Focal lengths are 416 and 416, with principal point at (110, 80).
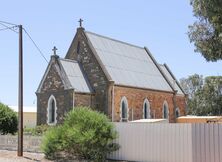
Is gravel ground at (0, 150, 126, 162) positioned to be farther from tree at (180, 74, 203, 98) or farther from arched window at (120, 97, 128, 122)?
tree at (180, 74, 203, 98)

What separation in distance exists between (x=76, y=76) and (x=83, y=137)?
65.1 feet

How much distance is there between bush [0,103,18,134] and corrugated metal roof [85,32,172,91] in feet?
35.0

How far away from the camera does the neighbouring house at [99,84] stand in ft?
132

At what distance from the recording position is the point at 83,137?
2173cm

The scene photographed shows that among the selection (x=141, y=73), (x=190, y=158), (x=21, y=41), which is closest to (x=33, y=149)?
(x=21, y=41)

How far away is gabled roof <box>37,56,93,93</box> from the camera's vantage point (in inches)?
1558

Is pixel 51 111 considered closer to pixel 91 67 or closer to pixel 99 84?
pixel 99 84

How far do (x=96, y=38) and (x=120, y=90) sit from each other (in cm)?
742

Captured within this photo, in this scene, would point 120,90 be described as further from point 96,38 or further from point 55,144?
point 55,144

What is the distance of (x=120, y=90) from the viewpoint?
136 ft

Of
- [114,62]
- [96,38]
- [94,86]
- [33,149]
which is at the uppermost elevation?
[96,38]

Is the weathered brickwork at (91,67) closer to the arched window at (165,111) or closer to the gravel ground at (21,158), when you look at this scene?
the arched window at (165,111)

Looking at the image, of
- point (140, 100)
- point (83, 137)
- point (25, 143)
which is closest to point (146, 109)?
point (140, 100)

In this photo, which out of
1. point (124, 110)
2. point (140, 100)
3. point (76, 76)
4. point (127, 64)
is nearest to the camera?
point (76, 76)
